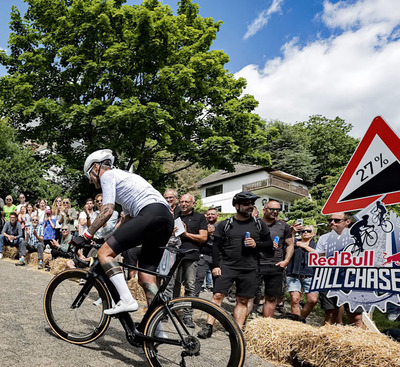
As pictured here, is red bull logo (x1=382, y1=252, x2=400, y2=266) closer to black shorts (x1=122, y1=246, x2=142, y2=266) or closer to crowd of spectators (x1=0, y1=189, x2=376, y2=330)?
crowd of spectators (x1=0, y1=189, x2=376, y2=330)

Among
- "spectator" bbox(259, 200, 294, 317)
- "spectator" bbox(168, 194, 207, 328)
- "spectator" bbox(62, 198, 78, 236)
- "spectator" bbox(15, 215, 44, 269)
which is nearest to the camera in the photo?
"spectator" bbox(259, 200, 294, 317)

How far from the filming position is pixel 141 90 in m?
20.0

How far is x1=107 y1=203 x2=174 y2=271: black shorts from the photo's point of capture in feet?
12.3

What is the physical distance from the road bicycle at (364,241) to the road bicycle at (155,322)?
164 cm

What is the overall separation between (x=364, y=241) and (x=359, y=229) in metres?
0.13

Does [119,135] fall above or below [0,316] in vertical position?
above

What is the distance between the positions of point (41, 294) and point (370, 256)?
17.9 ft

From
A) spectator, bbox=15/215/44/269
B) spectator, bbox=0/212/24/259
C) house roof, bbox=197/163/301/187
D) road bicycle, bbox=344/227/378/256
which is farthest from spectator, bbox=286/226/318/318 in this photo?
house roof, bbox=197/163/301/187

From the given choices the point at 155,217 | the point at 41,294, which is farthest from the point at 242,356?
the point at 41,294

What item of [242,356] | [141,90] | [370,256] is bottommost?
[242,356]

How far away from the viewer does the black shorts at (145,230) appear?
12.3 ft

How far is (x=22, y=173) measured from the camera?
2156 centimetres

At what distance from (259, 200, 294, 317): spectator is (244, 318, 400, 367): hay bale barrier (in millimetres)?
1097

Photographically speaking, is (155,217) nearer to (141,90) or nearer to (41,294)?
(41,294)
